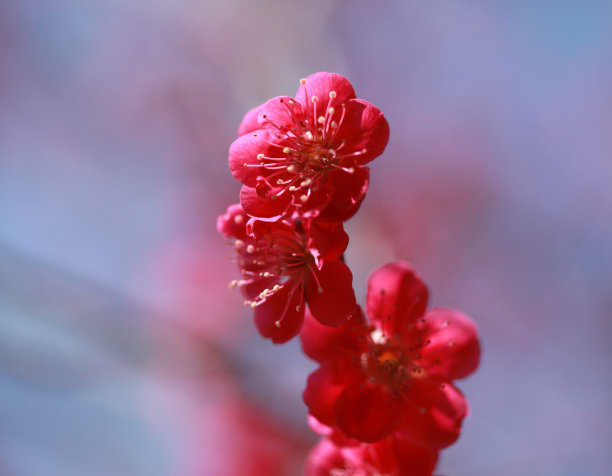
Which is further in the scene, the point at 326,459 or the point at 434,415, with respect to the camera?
the point at 326,459

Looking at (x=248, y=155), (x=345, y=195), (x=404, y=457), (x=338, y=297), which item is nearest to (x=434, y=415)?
(x=404, y=457)

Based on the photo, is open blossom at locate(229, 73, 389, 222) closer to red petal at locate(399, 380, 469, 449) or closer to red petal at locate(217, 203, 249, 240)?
red petal at locate(217, 203, 249, 240)

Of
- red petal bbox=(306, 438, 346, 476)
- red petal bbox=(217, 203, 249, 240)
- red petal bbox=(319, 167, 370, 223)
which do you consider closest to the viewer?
red petal bbox=(319, 167, 370, 223)

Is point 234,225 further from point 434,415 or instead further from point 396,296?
point 434,415

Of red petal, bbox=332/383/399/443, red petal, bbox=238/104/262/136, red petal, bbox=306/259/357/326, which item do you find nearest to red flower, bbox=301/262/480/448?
red petal, bbox=332/383/399/443

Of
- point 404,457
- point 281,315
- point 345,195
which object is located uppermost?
point 345,195

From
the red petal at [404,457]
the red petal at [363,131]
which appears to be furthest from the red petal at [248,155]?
the red petal at [404,457]

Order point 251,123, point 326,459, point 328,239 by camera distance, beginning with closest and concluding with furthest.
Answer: point 328,239 < point 251,123 < point 326,459

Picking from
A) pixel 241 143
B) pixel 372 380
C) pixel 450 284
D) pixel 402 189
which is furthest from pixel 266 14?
pixel 372 380
